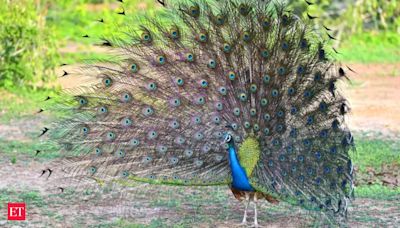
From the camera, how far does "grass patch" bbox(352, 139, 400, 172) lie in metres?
10.3

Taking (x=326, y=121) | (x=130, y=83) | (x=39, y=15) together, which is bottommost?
(x=326, y=121)

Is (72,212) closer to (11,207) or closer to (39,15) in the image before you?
(11,207)

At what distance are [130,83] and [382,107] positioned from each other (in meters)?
7.84

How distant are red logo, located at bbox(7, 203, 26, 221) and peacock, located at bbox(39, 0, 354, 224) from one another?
1.93ft

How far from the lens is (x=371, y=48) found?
21000 mm

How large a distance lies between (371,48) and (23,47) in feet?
28.8

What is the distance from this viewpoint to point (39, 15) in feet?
52.3

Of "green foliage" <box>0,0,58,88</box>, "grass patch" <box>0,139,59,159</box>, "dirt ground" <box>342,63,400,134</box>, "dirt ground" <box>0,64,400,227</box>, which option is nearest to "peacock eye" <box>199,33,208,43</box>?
"dirt ground" <box>0,64,400,227</box>

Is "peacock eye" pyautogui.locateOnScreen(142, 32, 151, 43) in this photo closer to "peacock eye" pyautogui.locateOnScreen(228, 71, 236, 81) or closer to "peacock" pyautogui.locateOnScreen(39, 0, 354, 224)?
"peacock" pyautogui.locateOnScreen(39, 0, 354, 224)

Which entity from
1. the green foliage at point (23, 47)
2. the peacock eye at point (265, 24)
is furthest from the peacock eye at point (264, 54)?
the green foliage at point (23, 47)

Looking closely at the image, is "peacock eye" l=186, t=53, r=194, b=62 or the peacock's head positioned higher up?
"peacock eye" l=186, t=53, r=194, b=62

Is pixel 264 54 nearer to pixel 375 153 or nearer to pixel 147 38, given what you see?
pixel 147 38

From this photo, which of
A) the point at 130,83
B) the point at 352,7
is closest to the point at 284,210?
the point at 130,83

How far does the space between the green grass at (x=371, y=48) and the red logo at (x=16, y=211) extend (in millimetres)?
12353
